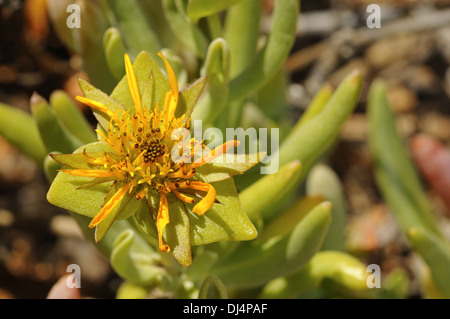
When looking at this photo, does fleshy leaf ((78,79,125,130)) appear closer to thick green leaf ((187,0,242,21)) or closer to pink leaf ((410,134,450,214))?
thick green leaf ((187,0,242,21))

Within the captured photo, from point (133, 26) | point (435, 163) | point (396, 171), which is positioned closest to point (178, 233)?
point (133, 26)

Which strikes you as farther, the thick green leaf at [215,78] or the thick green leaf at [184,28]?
the thick green leaf at [184,28]

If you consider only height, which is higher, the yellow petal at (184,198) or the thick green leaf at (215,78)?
the thick green leaf at (215,78)

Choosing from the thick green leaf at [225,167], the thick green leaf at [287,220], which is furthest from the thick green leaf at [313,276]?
the thick green leaf at [225,167]

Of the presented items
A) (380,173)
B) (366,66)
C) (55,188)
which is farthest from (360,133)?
(55,188)

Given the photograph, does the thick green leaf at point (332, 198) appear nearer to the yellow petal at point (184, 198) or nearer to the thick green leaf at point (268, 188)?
the thick green leaf at point (268, 188)

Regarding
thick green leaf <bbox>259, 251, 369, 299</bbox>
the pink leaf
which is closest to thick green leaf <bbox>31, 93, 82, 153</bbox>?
thick green leaf <bbox>259, 251, 369, 299</bbox>

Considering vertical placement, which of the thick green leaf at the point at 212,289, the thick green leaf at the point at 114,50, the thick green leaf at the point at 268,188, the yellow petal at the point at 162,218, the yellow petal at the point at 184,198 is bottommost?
the thick green leaf at the point at 212,289
